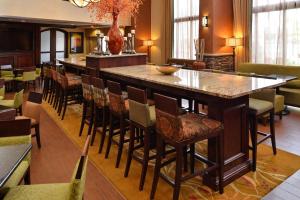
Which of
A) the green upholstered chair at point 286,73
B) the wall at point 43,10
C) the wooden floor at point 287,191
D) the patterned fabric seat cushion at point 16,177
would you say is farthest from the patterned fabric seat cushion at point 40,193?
the wall at point 43,10

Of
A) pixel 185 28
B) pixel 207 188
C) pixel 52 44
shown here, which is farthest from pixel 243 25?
pixel 52 44

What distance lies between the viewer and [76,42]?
13.7 metres

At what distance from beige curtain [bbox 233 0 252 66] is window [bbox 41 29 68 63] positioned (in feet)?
29.2

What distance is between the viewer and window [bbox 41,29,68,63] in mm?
12812

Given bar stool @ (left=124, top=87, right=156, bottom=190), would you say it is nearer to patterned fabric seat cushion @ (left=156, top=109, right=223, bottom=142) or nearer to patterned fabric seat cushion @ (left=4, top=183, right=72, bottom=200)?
patterned fabric seat cushion @ (left=156, top=109, right=223, bottom=142)

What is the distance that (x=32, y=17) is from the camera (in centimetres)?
806

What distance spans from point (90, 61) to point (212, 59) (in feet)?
13.5

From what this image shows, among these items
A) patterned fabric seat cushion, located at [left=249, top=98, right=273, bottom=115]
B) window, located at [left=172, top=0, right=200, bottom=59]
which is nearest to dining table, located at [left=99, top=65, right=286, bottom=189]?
patterned fabric seat cushion, located at [left=249, top=98, right=273, bottom=115]

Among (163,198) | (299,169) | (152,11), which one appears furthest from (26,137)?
(152,11)

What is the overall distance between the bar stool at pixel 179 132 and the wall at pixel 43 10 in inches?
279

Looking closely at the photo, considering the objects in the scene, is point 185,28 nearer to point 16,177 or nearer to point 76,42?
point 76,42

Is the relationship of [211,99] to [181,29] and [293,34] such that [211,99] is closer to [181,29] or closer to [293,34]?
[293,34]

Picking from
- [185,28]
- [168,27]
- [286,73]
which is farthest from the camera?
[168,27]

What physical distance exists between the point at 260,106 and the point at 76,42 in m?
12.1
